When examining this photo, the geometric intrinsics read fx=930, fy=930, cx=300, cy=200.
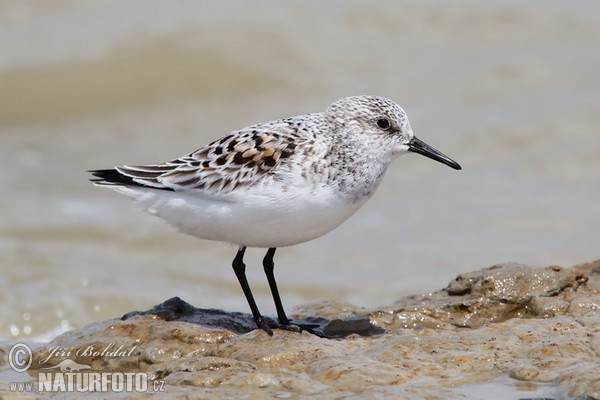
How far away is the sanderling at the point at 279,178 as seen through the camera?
21.5ft

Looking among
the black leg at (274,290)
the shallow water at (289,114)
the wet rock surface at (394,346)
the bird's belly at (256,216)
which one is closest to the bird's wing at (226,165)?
the bird's belly at (256,216)

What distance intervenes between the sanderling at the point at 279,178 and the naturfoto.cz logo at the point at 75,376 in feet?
3.59

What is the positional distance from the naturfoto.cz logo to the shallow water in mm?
3357

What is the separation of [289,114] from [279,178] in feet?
31.5

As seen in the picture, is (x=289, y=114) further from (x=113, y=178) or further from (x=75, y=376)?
(x=75, y=376)

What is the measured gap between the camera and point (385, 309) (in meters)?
7.36

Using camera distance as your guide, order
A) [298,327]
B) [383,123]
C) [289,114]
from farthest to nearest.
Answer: [289,114] < [383,123] < [298,327]

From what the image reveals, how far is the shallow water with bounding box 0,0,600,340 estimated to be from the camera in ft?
39.7

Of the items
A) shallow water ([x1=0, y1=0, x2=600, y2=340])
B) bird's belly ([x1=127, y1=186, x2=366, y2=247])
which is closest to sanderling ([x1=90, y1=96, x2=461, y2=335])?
bird's belly ([x1=127, y1=186, x2=366, y2=247])

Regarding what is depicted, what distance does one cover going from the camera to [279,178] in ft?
21.5

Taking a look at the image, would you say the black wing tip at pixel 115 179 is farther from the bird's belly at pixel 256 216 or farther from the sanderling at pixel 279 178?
the bird's belly at pixel 256 216

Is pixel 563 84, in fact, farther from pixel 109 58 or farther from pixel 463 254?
pixel 109 58

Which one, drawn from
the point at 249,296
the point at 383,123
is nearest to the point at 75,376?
the point at 249,296

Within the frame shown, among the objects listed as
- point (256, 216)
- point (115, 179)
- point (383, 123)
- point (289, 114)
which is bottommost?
point (256, 216)
